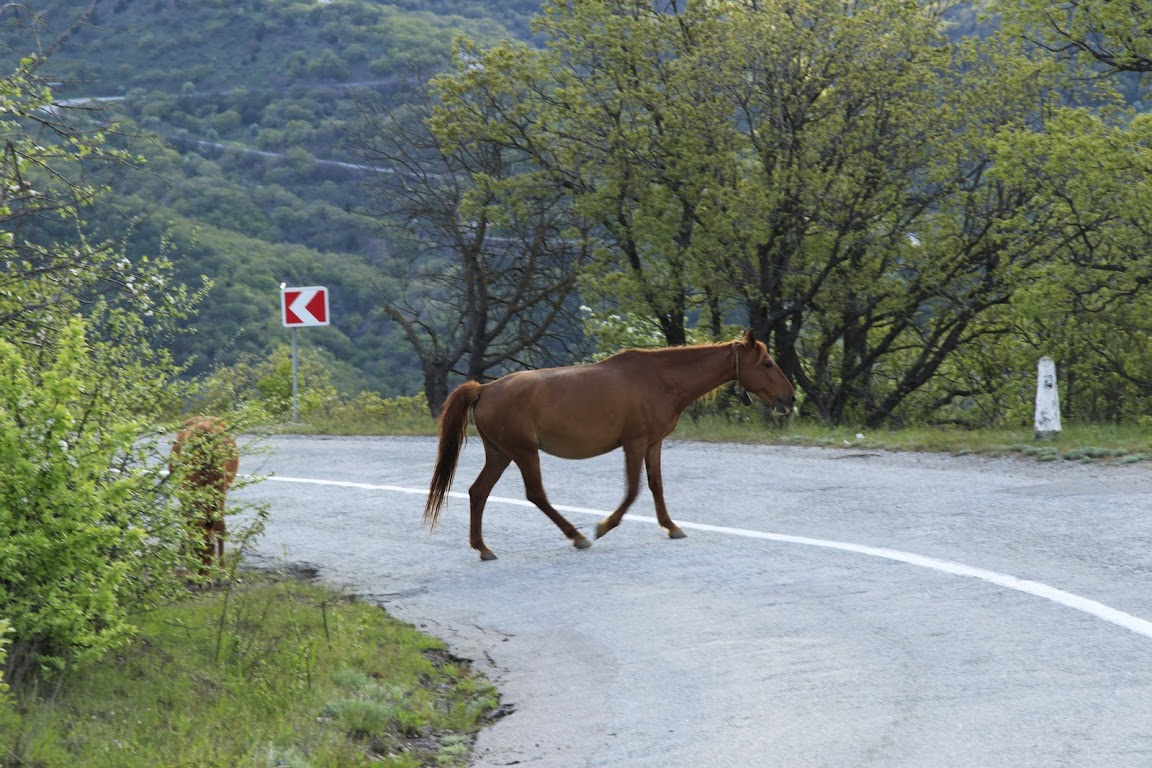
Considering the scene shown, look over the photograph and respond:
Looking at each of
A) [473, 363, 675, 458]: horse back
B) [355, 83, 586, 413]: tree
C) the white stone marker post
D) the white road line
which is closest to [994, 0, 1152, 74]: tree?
[355, 83, 586, 413]: tree

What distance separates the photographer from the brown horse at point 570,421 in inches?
441

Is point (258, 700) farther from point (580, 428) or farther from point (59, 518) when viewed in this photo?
point (580, 428)

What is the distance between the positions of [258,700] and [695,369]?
589cm

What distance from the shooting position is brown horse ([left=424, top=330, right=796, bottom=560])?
36.8 feet

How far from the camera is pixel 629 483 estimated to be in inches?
443

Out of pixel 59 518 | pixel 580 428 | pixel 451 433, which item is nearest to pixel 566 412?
pixel 580 428

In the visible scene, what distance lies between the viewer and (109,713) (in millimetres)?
6555

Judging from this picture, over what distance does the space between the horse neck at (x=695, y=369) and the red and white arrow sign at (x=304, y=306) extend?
12557 mm

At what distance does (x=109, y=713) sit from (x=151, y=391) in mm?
2163

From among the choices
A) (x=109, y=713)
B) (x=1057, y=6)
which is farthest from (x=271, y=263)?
(x=109, y=713)

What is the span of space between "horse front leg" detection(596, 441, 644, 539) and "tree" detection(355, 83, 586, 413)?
14.6m

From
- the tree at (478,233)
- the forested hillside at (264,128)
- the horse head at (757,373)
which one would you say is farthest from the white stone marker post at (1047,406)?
the tree at (478,233)

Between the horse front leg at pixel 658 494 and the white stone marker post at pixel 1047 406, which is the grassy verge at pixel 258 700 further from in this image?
the white stone marker post at pixel 1047 406

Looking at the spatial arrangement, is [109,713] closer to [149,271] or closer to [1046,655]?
[149,271]
